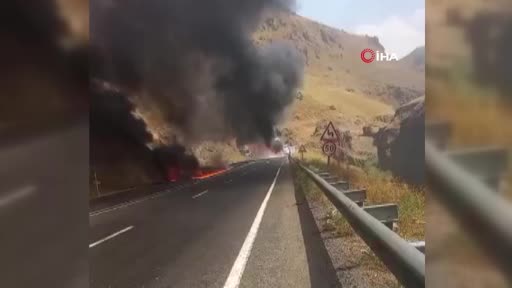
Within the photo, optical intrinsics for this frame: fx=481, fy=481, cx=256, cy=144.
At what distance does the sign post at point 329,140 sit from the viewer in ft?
5.78

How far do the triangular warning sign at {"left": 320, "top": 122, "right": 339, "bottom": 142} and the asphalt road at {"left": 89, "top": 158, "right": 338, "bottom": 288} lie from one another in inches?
12.7

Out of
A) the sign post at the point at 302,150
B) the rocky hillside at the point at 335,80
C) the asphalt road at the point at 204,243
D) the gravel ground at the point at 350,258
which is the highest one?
the rocky hillside at the point at 335,80

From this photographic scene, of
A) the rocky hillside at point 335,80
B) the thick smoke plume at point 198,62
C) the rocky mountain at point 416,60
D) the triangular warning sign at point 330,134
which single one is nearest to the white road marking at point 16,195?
the thick smoke plume at point 198,62

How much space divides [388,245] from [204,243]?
2.17 ft

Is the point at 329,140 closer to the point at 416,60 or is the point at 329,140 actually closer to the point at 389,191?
the point at 389,191

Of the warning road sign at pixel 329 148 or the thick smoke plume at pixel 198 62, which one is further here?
the warning road sign at pixel 329 148

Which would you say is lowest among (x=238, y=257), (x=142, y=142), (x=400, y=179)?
(x=238, y=257)

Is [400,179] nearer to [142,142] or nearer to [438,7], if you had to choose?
[438,7]

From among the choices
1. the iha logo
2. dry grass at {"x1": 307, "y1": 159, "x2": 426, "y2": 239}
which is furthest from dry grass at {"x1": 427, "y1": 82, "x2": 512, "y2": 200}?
the iha logo

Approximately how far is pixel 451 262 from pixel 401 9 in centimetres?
73

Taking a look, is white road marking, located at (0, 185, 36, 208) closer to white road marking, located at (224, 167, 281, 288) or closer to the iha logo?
white road marking, located at (224, 167, 281, 288)

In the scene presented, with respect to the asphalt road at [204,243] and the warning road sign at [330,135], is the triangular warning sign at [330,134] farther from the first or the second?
the asphalt road at [204,243]

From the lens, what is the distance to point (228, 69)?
1786mm

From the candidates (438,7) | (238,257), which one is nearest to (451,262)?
(438,7)
